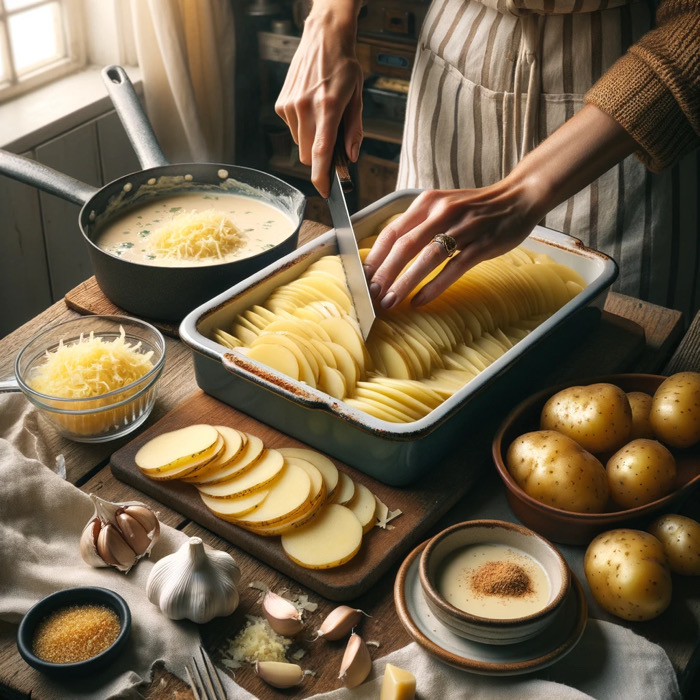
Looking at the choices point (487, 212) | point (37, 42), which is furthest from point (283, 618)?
point (37, 42)

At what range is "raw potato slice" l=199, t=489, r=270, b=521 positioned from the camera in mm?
1334

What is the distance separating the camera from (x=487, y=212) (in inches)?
65.1

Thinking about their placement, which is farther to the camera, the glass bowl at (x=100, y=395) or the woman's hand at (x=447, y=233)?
the woman's hand at (x=447, y=233)

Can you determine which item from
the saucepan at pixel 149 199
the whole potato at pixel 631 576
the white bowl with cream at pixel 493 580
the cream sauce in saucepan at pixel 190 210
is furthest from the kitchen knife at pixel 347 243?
the whole potato at pixel 631 576

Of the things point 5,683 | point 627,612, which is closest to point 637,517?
point 627,612

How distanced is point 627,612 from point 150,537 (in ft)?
2.40

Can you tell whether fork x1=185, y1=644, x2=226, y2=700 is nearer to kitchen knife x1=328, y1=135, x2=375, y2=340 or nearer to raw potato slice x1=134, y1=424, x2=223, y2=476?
raw potato slice x1=134, y1=424, x2=223, y2=476

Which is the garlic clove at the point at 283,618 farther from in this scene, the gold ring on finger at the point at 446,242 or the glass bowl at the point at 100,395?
the gold ring on finger at the point at 446,242

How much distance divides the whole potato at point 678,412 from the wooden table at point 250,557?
285 millimetres

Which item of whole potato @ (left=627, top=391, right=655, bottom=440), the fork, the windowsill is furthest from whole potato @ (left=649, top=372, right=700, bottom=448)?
the windowsill

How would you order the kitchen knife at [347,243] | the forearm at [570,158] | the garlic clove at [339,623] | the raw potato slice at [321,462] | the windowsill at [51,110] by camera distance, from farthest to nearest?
the windowsill at [51,110] → the forearm at [570,158] → the kitchen knife at [347,243] → the raw potato slice at [321,462] → the garlic clove at [339,623]

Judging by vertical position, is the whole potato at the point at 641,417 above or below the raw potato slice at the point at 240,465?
above

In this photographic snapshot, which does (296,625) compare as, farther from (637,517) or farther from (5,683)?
(637,517)

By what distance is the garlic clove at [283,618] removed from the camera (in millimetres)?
1186
